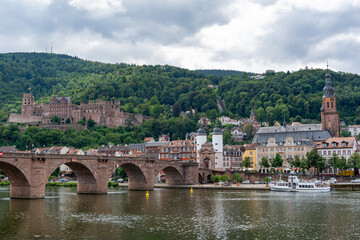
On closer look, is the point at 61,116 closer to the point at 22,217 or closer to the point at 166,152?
the point at 166,152

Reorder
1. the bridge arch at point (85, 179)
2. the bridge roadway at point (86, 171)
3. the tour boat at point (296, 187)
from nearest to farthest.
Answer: the bridge roadway at point (86, 171) < the bridge arch at point (85, 179) < the tour boat at point (296, 187)

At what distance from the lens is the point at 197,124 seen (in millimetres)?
177750

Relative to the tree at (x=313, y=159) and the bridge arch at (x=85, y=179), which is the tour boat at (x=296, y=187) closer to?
the tree at (x=313, y=159)

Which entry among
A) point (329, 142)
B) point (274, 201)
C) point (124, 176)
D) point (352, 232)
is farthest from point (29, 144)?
point (352, 232)

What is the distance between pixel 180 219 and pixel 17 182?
26.6 meters

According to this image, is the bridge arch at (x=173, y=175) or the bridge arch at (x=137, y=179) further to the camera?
the bridge arch at (x=173, y=175)

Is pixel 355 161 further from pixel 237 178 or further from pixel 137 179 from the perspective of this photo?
pixel 137 179

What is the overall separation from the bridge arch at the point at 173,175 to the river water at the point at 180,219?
107 feet

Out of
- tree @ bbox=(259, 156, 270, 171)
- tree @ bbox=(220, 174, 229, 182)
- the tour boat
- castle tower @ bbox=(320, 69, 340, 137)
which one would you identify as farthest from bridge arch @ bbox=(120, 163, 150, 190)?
castle tower @ bbox=(320, 69, 340, 137)

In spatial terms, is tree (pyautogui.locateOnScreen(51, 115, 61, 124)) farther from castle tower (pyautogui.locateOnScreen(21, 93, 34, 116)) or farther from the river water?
the river water

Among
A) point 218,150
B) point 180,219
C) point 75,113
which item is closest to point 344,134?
point 218,150

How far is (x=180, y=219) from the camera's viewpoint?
1774 inches

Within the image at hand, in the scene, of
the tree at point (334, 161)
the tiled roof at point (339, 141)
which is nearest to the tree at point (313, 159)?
the tree at point (334, 161)

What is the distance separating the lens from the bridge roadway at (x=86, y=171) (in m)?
59.6
